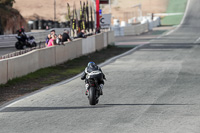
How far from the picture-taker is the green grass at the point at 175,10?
256ft

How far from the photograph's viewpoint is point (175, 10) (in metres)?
93.3

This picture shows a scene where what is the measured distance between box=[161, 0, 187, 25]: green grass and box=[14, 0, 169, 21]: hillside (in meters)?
1.50

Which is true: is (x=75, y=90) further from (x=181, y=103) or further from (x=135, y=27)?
(x=135, y=27)

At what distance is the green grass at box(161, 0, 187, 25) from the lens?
77938mm

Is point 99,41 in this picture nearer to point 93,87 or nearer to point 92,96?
point 93,87

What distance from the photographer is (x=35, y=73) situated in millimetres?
19406

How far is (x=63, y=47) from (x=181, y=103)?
42.4 feet

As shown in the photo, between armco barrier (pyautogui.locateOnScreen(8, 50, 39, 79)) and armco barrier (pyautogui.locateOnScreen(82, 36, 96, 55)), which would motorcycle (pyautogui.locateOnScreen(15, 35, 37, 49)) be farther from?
armco barrier (pyautogui.locateOnScreen(8, 50, 39, 79))

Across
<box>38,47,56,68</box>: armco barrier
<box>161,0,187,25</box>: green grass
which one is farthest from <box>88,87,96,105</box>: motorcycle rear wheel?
<box>161,0,187,25</box>: green grass

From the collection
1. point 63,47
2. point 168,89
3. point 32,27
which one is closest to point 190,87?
point 168,89

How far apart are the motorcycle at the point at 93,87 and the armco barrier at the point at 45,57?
16.3 feet

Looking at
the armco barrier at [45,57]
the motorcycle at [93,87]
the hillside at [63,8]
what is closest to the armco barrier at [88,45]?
the armco barrier at [45,57]

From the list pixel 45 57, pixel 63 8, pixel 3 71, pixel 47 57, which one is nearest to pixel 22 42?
pixel 47 57

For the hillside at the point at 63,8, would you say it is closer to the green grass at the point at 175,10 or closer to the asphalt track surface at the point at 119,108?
the green grass at the point at 175,10
